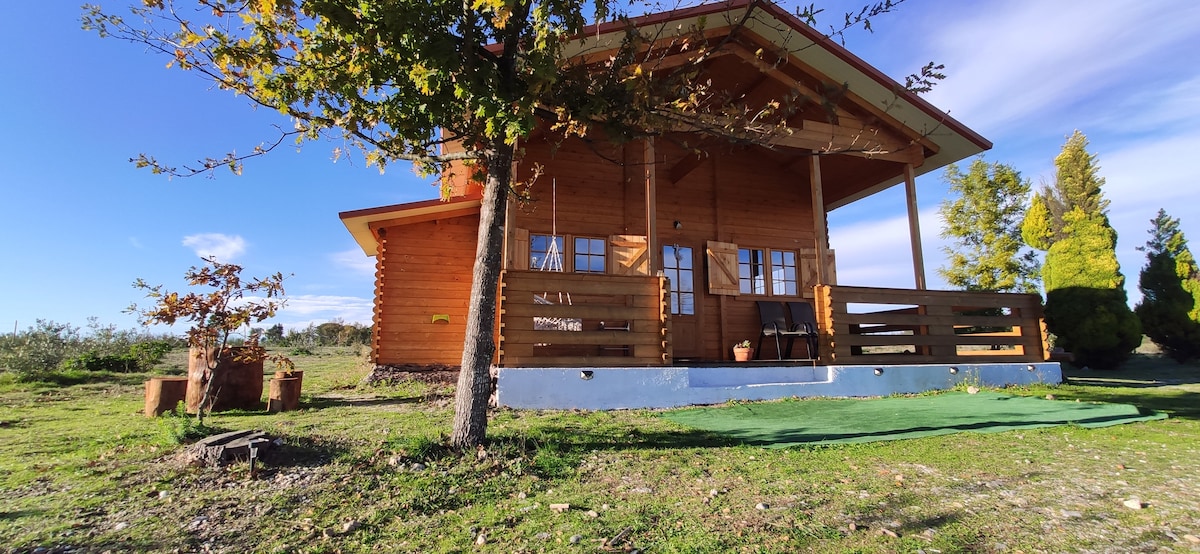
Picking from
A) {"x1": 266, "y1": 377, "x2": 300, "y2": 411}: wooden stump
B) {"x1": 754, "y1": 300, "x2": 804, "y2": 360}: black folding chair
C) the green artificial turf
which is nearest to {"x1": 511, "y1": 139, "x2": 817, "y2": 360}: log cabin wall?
{"x1": 754, "y1": 300, "x2": 804, "y2": 360}: black folding chair

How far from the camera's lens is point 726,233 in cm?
916

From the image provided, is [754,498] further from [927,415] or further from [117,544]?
[927,415]

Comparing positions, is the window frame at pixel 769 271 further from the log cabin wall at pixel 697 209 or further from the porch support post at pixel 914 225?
the porch support post at pixel 914 225

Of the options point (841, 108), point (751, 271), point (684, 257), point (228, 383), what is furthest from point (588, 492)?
point (841, 108)

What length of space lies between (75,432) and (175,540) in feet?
10.9

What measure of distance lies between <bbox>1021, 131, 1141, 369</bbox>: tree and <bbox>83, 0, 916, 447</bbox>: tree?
12847 mm

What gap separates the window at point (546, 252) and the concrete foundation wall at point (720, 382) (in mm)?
2425

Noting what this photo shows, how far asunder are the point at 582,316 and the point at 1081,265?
13.4m

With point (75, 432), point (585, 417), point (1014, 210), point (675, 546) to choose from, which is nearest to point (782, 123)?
point (675, 546)

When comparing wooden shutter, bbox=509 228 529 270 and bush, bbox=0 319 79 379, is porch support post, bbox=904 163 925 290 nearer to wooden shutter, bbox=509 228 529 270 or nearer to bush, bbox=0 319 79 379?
wooden shutter, bbox=509 228 529 270

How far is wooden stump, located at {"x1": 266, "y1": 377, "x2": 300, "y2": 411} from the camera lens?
5754mm

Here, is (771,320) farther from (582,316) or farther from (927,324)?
(582,316)

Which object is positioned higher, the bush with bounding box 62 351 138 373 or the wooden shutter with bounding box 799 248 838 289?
the wooden shutter with bounding box 799 248 838 289

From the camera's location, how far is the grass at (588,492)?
2.45 metres
